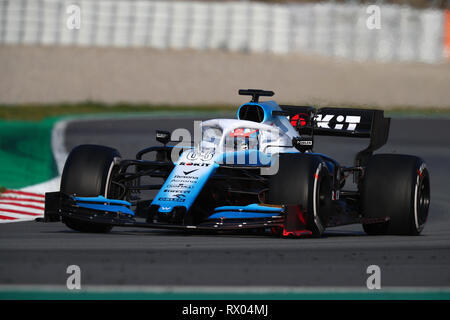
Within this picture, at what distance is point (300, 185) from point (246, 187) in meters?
1.03

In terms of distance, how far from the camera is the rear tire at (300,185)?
27.4 ft

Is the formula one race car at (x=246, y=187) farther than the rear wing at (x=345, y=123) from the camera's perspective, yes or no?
No

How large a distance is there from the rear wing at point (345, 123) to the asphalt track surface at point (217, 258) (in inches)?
41.2

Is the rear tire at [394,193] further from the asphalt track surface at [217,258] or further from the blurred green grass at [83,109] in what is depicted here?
the blurred green grass at [83,109]

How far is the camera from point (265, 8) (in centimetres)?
3111

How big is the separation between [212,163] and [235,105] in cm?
2236

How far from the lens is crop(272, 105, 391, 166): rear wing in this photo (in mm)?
10516

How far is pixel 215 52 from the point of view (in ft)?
111

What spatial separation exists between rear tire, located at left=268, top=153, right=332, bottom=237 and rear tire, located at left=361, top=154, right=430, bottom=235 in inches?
35.4

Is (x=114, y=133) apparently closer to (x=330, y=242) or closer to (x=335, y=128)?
(x=335, y=128)

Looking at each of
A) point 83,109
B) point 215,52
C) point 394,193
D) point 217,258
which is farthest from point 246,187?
point 215,52

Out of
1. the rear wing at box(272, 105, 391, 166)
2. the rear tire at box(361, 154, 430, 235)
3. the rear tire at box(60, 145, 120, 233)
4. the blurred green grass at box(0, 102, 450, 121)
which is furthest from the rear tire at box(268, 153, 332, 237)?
the blurred green grass at box(0, 102, 450, 121)

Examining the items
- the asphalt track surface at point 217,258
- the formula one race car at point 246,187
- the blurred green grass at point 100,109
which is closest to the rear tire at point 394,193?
the formula one race car at point 246,187
